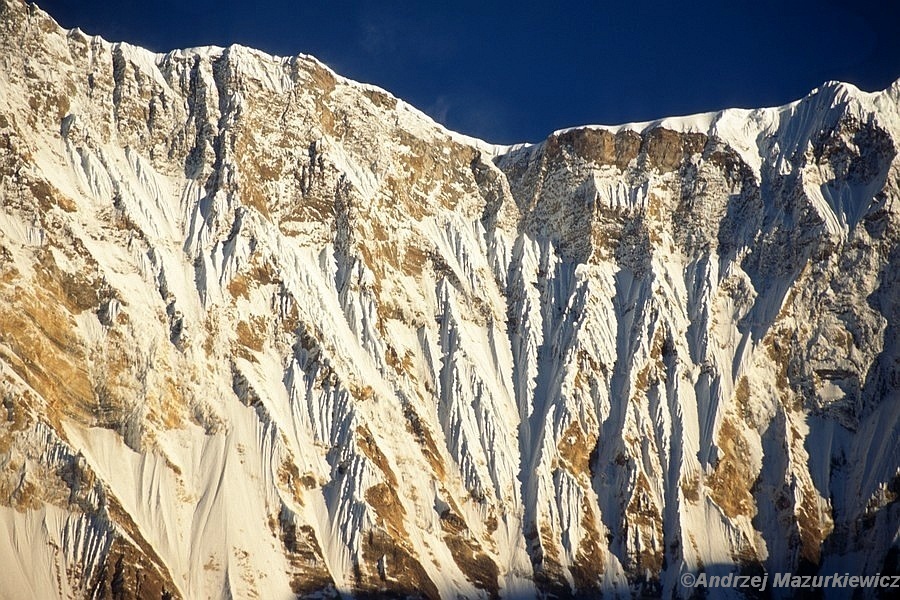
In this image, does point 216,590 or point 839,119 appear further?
point 839,119

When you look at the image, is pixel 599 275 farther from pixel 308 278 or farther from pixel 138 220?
pixel 138 220

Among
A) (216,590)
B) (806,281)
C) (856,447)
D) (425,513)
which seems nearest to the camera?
(216,590)

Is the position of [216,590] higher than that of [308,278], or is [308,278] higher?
[308,278]

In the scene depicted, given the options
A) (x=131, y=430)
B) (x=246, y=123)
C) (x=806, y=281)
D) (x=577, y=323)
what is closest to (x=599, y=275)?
(x=577, y=323)

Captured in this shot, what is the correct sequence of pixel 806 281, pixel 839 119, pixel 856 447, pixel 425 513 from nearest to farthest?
pixel 425 513 < pixel 856 447 < pixel 806 281 < pixel 839 119

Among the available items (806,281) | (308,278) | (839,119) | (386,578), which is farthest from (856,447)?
(308,278)

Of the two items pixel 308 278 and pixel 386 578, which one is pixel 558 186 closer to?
pixel 308 278

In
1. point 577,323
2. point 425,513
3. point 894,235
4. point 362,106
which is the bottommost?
point 425,513
